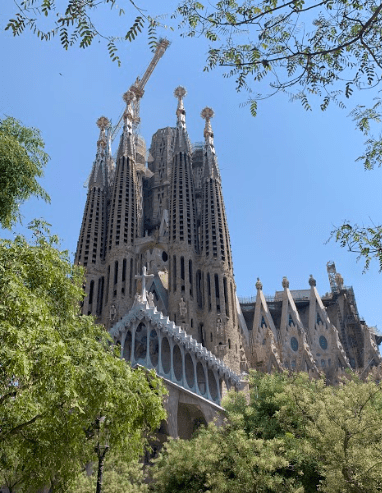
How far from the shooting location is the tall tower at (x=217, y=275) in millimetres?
35812

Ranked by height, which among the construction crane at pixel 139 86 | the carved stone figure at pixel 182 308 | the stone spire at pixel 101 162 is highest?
the construction crane at pixel 139 86

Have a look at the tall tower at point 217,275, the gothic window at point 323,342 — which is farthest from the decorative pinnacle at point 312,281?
the tall tower at point 217,275

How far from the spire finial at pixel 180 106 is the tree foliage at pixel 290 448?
116ft

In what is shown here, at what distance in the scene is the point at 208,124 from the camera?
4941 centimetres

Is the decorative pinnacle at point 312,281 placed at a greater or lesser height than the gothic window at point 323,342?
greater

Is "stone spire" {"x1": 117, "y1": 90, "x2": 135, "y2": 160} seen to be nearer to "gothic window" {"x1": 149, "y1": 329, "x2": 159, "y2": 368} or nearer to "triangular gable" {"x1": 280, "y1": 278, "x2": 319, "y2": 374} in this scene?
"triangular gable" {"x1": 280, "y1": 278, "x2": 319, "y2": 374}

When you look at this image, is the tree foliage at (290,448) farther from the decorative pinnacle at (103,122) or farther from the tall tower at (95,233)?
the decorative pinnacle at (103,122)

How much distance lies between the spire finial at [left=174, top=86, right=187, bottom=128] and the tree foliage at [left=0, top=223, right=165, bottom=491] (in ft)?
132

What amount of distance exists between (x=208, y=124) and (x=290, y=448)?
39503 mm

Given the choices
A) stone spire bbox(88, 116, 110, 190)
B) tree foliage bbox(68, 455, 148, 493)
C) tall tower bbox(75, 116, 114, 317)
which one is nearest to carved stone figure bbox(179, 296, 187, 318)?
tall tower bbox(75, 116, 114, 317)

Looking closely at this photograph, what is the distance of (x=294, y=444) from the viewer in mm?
13461

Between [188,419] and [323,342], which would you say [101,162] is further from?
[188,419]

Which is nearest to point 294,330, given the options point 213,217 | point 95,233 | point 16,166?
point 213,217

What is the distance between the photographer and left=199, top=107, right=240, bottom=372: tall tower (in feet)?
117
